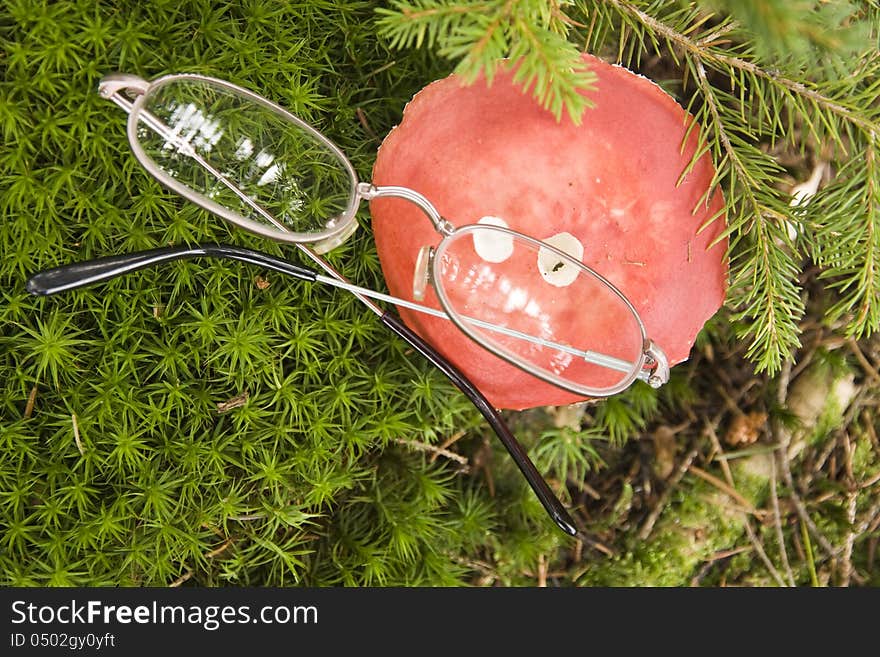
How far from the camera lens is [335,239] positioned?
1.21 m

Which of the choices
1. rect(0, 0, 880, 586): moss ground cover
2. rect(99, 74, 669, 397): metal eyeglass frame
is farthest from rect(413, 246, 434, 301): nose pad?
rect(0, 0, 880, 586): moss ground cover

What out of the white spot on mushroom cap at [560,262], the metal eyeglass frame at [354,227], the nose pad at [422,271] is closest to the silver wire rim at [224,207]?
the metal eyeglass frame at [354,227]

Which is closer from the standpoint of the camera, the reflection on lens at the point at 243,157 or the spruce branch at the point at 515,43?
the spruce branch at the point at 515,43

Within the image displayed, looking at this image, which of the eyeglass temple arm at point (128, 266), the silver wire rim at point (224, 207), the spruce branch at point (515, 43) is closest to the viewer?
the spruce branch at point (515, 43)

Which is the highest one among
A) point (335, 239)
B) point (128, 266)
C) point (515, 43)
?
point (515, 43)

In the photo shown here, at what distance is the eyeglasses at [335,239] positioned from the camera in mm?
1114

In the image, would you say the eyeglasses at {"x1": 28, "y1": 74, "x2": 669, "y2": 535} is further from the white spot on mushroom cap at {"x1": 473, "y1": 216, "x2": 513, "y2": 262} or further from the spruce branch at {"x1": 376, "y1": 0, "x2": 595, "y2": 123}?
the spruce branch at {"x1": 376, "y1": 0, "x2": 595, "y2": 123}

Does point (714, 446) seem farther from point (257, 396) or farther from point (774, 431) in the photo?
point (257, 396)

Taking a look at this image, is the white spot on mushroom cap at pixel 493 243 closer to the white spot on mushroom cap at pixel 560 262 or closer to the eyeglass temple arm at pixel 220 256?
the white spot on mushroom cap at pixel 560 262

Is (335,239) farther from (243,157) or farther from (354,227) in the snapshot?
(243,157)

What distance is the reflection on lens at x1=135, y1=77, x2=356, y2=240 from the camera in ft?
3.70

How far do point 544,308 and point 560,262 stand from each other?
0.08 metres

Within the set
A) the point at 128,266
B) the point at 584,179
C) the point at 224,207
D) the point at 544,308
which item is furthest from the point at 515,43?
the point at 128,266

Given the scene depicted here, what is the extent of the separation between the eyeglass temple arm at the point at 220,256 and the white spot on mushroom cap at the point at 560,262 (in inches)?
9.6
